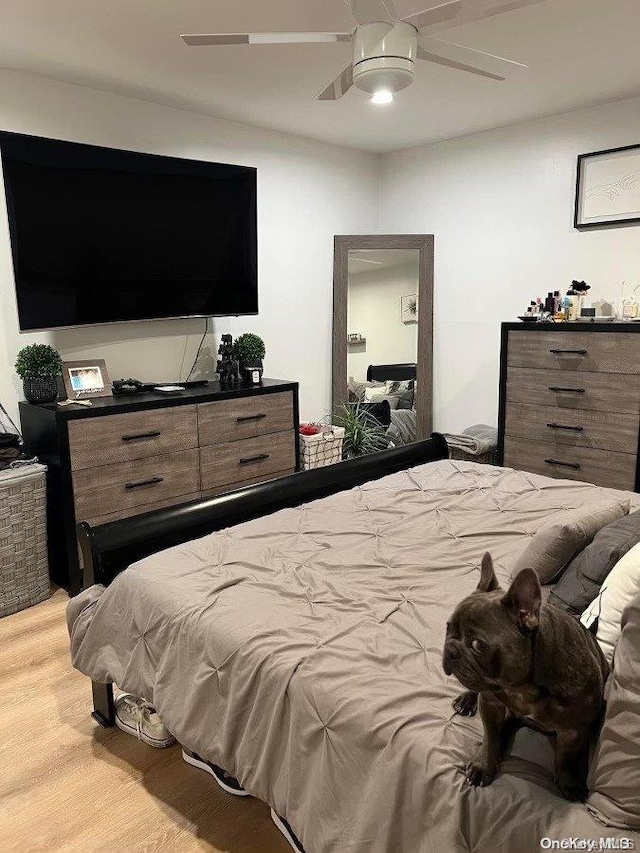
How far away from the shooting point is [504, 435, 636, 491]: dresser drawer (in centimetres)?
356

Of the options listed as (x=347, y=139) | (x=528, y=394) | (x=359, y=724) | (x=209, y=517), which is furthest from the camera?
(x=347, y=139)

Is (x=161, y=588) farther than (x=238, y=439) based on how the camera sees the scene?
No

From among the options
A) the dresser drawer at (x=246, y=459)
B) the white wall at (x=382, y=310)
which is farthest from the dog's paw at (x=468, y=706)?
the white wall at (x=382, y=310)

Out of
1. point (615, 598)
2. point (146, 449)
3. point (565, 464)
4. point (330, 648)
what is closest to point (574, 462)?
point (565, 464)

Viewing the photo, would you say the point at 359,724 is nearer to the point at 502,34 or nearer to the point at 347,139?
the point at 502,34

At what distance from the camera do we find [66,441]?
2941 mm

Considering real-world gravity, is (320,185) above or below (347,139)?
below

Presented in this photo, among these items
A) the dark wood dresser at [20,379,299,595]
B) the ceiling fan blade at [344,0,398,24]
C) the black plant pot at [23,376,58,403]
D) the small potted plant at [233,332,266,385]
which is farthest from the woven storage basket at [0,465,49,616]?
the ceiling fan blade at [344,0,398,24]

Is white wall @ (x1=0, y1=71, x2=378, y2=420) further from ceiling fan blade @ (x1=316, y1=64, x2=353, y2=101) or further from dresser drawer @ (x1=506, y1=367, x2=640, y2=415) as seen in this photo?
ceiling fan blade @ (x1=316, y1=64, x2=353, y2=101)

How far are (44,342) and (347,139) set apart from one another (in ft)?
8.60

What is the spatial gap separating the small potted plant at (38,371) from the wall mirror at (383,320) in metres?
2.27

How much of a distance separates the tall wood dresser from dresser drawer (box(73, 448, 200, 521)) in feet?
6.56

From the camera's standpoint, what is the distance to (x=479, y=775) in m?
1.15

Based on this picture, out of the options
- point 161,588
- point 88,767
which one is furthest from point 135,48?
point 88,767
